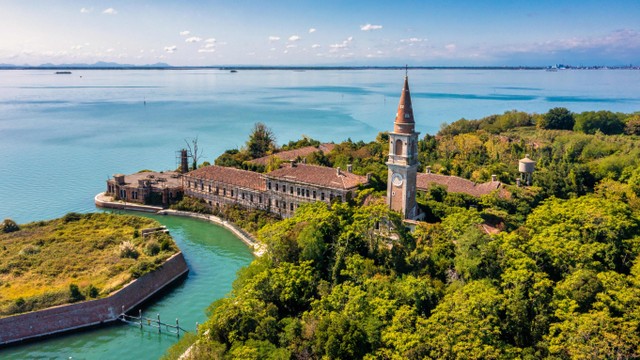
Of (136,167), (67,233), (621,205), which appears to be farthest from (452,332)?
(136,167)

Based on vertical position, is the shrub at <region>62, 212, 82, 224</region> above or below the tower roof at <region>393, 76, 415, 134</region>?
below

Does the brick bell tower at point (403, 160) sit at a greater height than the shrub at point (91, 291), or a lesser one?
greater

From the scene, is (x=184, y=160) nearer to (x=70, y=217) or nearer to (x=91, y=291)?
(x=70, y=217)

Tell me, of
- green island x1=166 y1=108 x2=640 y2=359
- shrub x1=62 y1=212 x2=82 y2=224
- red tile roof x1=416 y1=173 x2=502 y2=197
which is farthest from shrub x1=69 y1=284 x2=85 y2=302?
red tile roof x1=416 y1=173 x2=502 y2=197

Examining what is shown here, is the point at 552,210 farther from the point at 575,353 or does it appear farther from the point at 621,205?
the point at 575,353

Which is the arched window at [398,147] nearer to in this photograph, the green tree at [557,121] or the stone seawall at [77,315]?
the stone seawall at [77,315]

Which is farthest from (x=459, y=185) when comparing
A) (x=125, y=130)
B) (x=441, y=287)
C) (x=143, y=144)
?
(x=125, y=130)

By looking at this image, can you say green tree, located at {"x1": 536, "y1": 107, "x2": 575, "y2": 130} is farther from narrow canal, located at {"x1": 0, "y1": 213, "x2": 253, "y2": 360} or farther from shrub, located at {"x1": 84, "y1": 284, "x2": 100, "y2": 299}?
shrub, located at {"x1": 84, "y1": 284, "x2": 100, "y2": 299}

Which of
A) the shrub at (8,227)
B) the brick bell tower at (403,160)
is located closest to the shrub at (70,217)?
the shrub at (8,227)
